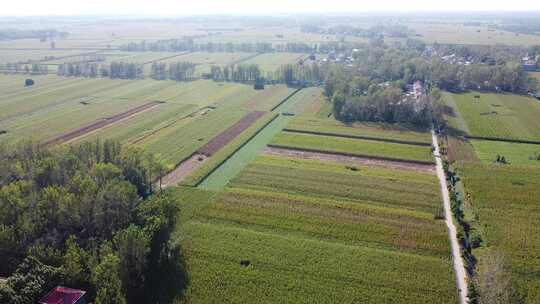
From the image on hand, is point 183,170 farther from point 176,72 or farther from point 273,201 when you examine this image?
point 176,72

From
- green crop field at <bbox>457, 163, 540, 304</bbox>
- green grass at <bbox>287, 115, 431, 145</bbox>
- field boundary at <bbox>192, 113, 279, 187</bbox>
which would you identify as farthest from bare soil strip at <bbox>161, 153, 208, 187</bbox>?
green crop field at <bbox>457, 163, 540, 304</bbox>

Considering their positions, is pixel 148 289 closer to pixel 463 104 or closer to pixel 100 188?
pixel 100 188

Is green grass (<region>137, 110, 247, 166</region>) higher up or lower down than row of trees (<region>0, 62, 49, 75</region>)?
lower down

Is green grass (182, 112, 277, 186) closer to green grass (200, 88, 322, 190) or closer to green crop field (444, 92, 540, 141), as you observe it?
green grass (200, 88, 322, 190)

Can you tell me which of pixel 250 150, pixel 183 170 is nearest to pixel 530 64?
pixel 250 150

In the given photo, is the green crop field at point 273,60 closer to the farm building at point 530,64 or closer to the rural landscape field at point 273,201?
the rural landscape field at point 273,201

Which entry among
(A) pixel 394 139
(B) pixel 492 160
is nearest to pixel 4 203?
(A) pixel 394 139
